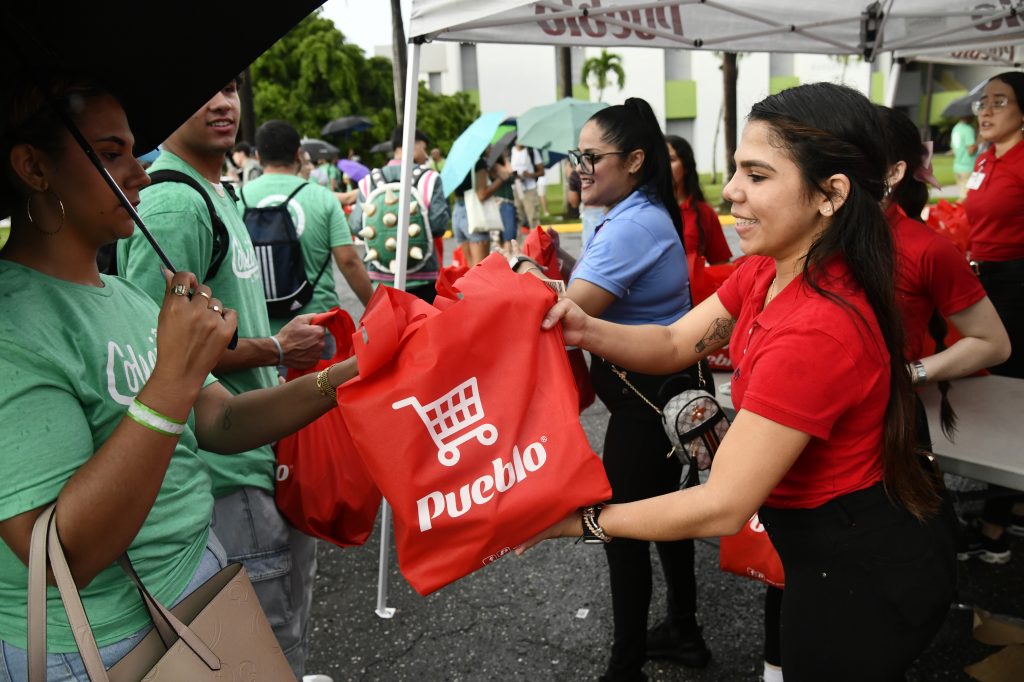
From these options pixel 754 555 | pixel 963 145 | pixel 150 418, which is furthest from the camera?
pixel 963 145

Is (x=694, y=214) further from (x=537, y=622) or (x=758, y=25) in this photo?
(x=537, y=622)

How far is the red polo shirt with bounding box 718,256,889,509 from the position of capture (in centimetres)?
151

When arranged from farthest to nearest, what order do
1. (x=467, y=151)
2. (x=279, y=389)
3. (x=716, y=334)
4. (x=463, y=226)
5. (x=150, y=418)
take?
(x=463, y=226), (x=467, y=151), (x=716, y=334), (x=279, y=389), (x=150, y=418)

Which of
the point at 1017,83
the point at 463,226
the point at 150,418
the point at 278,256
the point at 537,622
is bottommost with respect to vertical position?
the point at 537,622

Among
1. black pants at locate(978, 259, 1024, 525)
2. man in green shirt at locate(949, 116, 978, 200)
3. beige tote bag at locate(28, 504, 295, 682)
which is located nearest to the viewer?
beige tote bag at locate(28, 504, 295, 682)

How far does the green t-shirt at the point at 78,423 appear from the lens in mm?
1269

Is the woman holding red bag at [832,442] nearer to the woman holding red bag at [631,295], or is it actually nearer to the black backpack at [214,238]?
the woman holding red bag at [631,295]

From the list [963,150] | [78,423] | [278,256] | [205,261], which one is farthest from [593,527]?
[963,150]

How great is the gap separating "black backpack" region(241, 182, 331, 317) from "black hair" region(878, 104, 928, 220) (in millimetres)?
2748

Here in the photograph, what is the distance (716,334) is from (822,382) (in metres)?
0.74

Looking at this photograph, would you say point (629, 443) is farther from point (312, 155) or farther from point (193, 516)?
point (312, 155)

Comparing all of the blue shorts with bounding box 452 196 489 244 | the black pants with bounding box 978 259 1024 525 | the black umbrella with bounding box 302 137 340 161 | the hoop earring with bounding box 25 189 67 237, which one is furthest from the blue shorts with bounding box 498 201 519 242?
the black umbrella with bounding box 302 137 340 161

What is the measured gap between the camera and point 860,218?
5.41ft

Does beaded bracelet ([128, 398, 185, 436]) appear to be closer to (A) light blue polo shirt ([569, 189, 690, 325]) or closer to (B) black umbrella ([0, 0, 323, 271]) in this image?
(B) black umbrella ([0, 0, 323, 271])
